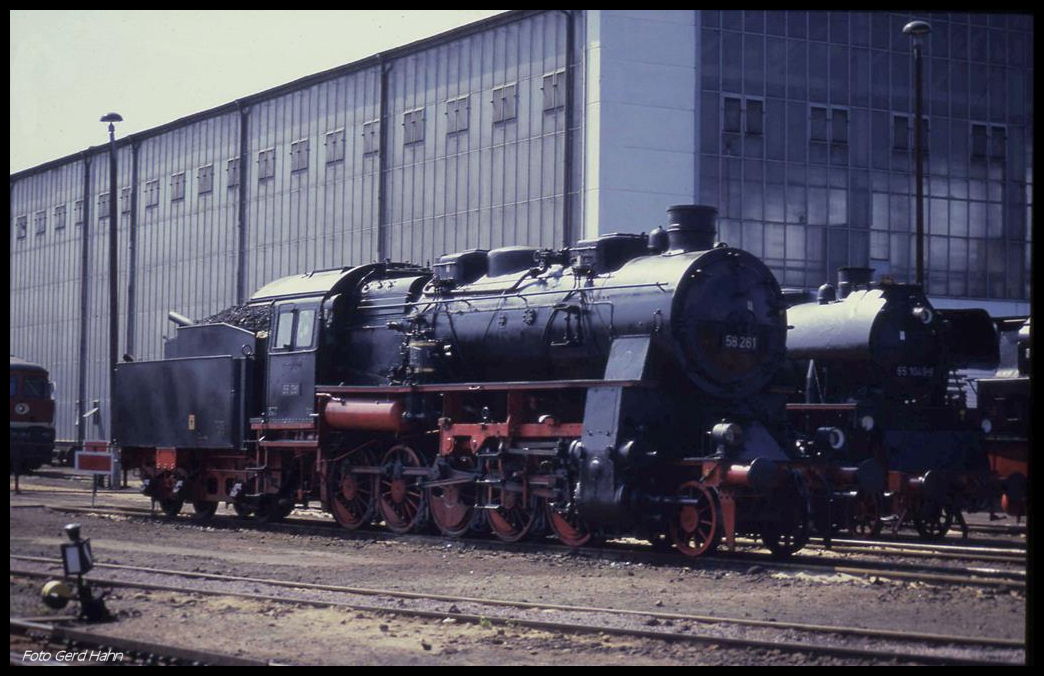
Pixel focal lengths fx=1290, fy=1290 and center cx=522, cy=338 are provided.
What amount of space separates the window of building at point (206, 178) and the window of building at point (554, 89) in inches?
670

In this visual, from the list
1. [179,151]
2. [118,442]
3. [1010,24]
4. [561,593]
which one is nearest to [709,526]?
[561,593]

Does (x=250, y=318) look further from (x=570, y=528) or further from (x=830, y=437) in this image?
(x=830, y=437)

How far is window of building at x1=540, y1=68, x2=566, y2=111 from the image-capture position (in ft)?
114

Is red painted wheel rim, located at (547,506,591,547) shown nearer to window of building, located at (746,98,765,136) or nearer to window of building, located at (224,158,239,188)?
window of building, located at (746,98,765,136)

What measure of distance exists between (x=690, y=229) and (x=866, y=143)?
24.8 meters

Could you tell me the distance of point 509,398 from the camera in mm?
17500

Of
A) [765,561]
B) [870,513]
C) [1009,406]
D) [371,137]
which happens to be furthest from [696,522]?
[371,137]

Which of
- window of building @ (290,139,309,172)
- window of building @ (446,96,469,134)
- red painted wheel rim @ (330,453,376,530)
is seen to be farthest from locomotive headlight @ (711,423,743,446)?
window of building @ (290,139,309,172)

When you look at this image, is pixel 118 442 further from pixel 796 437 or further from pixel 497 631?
pixel 497 631

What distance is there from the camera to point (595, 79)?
1329 inches

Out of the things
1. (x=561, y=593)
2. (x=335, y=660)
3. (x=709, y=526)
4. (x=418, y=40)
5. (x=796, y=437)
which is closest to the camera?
(x=335, y=660)

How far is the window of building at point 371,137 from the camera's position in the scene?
40.6 m

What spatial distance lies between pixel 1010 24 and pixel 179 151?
29.9 m

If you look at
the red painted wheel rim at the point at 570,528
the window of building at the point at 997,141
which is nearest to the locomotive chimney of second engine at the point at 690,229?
the red painted wheel rim at the point at 570,528
